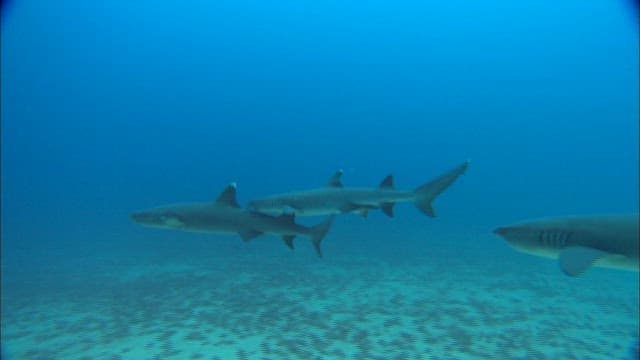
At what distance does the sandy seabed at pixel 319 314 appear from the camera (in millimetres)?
9438

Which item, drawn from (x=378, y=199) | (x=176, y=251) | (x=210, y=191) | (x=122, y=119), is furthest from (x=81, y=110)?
(x=378, y=199)

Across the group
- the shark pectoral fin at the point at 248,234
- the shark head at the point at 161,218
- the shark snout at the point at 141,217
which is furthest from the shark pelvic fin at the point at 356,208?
the shark snout at the point at 141,217

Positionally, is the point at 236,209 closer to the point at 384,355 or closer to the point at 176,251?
the point at 384,355

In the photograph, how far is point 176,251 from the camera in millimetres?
23359

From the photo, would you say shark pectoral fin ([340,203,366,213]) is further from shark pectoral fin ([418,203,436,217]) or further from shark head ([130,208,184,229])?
shark head ([130,208,184,229])

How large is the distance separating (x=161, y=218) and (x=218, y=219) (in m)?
1.00

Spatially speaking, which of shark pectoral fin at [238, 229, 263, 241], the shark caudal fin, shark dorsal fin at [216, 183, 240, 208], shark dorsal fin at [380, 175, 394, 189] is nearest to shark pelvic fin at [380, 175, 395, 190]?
shark dorsal fin at [380, 175, 394, 189]

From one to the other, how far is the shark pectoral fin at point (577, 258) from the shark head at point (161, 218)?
252 inches

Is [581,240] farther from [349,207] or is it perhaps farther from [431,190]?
[349,207]

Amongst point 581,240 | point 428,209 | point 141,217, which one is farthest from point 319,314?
point 581,240

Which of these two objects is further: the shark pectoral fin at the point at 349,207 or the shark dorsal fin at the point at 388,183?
the shark dorsal fin at the point at 388,183

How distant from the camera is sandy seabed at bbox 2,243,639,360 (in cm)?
944

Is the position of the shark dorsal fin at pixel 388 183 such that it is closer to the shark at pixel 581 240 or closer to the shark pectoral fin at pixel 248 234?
the shark pectoral fin at pixel 248 234

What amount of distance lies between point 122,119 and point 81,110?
14.0m
